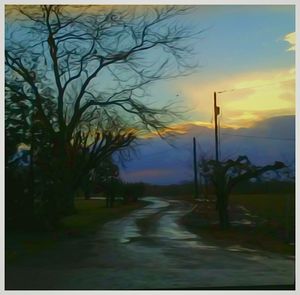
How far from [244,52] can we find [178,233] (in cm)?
210

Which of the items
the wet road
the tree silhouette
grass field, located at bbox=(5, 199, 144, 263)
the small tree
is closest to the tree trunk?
the small tree

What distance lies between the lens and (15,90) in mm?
6391

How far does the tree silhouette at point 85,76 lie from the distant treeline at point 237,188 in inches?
24.2

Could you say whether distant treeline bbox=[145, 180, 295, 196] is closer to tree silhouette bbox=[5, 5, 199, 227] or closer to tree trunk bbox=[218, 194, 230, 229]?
tree trunk bbox=[218, 194, 230, 229]

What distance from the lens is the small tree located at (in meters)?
6.46

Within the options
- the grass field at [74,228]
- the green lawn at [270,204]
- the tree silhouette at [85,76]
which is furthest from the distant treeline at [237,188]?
the tree silhouette at [85,76]

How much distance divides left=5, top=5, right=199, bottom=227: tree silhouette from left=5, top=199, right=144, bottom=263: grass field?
0.16m

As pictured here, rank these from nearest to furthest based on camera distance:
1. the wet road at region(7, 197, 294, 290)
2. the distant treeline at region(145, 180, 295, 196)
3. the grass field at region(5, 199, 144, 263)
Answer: the wet road at region(7, 197, 294, 290), the grass field at region(5, 199, 144, 263), the distant treeline at region(145, 180, 295, 196)

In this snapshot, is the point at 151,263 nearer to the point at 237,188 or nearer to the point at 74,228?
the point at 74,228

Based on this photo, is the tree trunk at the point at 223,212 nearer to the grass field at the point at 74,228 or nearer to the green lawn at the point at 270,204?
the green lawn at the point at 270,204

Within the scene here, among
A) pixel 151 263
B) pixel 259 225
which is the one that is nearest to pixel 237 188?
pixel 259 225

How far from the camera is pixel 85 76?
644 centimetres

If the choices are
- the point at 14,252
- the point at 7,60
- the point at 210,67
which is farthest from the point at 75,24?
the point at 14,252

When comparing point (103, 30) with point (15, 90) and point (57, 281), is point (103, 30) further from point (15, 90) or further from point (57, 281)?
point (57, 281)
